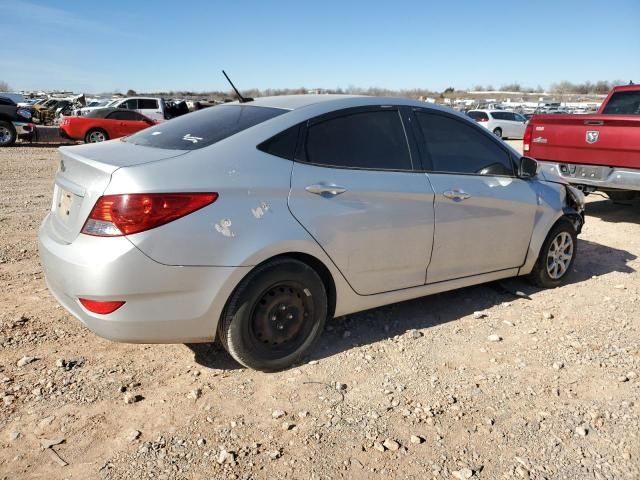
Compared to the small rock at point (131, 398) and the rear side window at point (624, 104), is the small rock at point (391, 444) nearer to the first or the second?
the small rock at point (131, 398)

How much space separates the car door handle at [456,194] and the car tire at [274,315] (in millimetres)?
1201

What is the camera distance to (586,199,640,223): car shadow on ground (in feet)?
26.5

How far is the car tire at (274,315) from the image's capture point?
3002 mm

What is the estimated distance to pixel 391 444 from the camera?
2637 millimetres

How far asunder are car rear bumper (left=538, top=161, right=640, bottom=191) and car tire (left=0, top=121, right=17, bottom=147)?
15909mm

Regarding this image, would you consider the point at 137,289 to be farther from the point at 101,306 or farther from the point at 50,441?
the point at 50,441

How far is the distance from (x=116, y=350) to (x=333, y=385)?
1.44m

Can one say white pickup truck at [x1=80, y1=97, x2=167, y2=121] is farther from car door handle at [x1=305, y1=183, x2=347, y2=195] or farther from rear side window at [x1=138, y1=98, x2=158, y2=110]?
car door handle at [x1=305, y1=183, x2=347, y2=195]

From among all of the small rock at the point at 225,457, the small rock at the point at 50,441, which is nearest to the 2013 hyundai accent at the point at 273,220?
the small rock at the point at 50,441

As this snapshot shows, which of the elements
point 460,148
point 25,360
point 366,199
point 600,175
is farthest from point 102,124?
point 366,199

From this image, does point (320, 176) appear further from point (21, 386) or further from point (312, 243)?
point (21, 386)

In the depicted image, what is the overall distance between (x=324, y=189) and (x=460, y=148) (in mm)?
1428

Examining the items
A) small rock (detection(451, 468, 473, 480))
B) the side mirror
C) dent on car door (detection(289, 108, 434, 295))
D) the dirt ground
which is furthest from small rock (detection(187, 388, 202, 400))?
the side mirror

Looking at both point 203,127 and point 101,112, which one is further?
point 101,112
